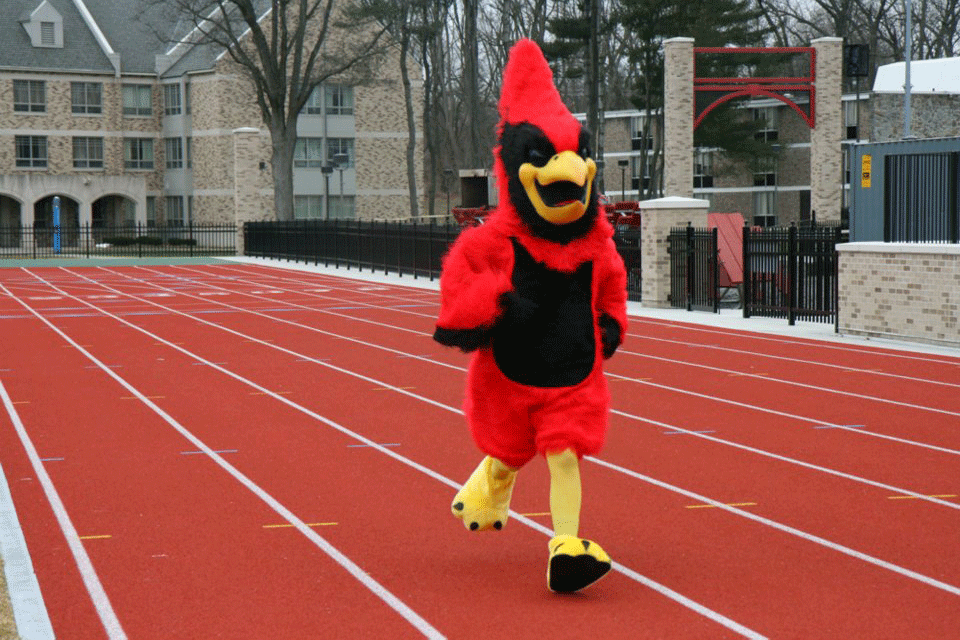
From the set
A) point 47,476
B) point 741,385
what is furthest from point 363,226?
point 47,476

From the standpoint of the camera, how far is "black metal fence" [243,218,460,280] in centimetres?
3153

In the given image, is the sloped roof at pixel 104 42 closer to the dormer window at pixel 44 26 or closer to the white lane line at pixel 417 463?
the dormer window at pixel 44 26

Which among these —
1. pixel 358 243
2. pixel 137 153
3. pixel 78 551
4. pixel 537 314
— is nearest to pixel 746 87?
pixel 358 243

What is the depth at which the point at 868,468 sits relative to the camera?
8.69m

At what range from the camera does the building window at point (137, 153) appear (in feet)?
206

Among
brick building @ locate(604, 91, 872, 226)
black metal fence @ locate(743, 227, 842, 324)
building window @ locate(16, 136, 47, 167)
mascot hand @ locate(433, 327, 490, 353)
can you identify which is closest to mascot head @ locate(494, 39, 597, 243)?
mascot hand @ locate(433, 327, 490, 353)

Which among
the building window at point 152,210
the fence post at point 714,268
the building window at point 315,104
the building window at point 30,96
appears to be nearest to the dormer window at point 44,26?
the building window at point 30,96

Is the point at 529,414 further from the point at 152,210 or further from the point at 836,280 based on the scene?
the point at 152,210

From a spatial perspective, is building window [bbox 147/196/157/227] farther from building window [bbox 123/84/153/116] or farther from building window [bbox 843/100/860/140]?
building window [bbox 843/100/860/140]

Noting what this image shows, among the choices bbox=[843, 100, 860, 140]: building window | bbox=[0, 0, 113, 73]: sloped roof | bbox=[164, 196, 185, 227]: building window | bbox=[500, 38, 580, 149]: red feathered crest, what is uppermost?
bbox=[0, 0, 113, 73]: sloped roof

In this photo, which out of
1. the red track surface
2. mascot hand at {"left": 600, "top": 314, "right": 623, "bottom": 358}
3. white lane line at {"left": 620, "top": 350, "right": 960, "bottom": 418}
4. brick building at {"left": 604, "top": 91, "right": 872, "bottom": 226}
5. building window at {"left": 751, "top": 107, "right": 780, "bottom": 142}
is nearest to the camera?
the red track surface

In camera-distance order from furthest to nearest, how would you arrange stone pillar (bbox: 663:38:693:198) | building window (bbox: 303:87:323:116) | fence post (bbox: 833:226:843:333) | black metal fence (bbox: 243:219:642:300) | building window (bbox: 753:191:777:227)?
building window (bbox: 753:191:777:227), building window (bbox: 303:87:323:116), stone pillar (bbox: 663:38:693:198), black metal fence (bbox: 243:219:642:300), fence post (bbox: 833:226:843:333)

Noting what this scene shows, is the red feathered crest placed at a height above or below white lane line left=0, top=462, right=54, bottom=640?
above

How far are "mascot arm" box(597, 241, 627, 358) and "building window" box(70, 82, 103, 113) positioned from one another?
58.7m
